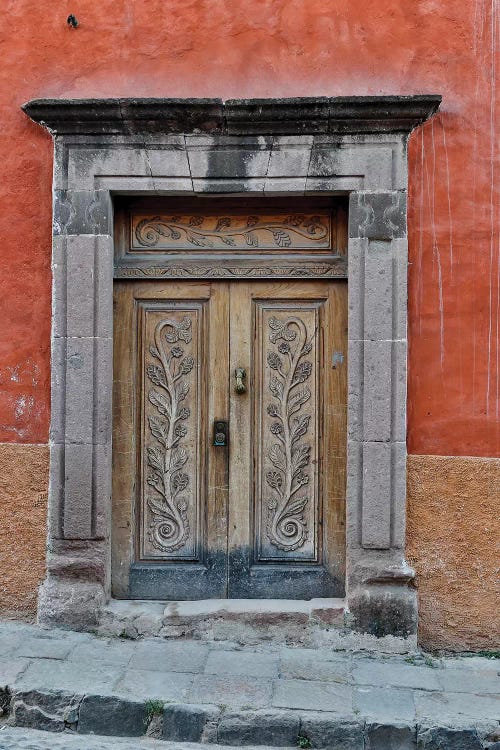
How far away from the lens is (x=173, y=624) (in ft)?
14.1

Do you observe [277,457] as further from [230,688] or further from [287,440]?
[230,688]

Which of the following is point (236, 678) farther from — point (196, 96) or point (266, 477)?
point (196, 96)

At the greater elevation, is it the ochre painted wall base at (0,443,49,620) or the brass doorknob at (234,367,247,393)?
the brass doorknob at (234,367,247,393)

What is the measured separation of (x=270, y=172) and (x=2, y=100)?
1676 mm

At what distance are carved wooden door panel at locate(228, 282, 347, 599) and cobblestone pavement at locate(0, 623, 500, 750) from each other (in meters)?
0.51

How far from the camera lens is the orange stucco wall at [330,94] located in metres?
4.29

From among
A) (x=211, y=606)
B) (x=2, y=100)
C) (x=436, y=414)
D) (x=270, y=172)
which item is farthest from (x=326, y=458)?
(x=2, y=100)

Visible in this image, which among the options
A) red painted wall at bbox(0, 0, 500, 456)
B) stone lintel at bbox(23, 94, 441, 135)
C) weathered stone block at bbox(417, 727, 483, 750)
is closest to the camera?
weathered stone block at bbox(417, 727, 483, 750)

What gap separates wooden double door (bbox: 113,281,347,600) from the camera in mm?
4512

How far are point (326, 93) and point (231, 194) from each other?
2.65 ft

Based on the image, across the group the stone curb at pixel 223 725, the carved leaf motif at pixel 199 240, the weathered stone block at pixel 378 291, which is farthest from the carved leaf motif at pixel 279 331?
the stone curb at pixel 223 725

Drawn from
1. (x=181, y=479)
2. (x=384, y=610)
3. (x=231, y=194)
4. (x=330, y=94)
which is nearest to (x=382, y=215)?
(x=330, y=94)

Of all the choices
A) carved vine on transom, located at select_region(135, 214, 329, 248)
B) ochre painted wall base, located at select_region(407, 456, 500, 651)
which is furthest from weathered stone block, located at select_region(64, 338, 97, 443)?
ochre painted wall base, located at select_region(407, 456, 500, 651)

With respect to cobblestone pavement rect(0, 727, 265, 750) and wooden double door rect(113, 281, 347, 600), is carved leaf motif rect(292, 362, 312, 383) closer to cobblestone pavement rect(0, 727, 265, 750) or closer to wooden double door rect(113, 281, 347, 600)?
wooden double door rect(113, 281, 347, 600)
